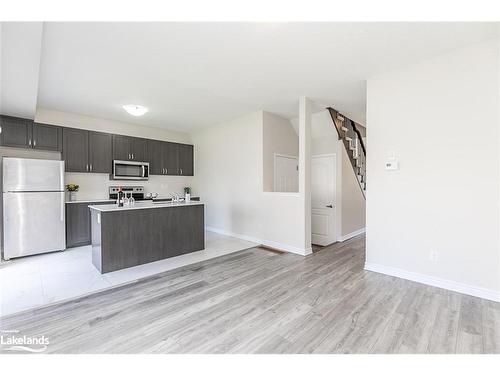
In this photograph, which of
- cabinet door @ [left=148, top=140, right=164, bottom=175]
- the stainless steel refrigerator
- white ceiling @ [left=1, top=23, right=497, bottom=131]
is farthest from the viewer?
cabinet door @ [left=148, top=140, right=164, bottom=175]

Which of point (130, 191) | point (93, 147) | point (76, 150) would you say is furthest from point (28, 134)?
point (130, 191)

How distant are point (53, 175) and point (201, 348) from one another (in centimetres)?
433

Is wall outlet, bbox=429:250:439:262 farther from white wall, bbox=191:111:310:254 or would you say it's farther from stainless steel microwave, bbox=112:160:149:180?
stainless steel microwave, bbox=112:160:149:180

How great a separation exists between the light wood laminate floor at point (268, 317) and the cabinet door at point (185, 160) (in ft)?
12.8

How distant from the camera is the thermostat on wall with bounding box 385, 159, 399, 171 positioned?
10.2 feet

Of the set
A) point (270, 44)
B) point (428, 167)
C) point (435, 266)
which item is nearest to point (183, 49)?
point (270, 44)

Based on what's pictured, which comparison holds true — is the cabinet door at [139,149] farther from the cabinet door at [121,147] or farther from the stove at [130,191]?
the stove at [130,191]

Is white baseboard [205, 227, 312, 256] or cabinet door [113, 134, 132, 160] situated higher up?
cabinet door [113, 134, 132, 160]

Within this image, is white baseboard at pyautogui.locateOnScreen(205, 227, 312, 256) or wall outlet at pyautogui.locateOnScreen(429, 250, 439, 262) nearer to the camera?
wall outlet at pyautogui.locateOnScreen(429, 250, 439, 262)

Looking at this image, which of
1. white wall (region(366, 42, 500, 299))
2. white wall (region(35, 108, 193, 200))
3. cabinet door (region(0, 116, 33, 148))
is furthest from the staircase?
cabinet door (region(0, 116, 33, 148))

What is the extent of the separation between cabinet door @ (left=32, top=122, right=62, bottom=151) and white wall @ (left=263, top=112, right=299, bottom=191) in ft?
13.9

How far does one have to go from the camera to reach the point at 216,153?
608cm

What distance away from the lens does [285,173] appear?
5.48m

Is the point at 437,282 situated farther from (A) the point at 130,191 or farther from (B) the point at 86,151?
(B) the point at 86,151
